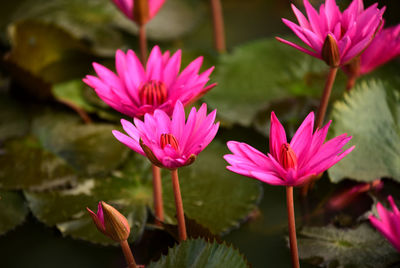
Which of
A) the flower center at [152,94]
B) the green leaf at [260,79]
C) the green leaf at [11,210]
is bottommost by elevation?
the green leaf at [11,210]

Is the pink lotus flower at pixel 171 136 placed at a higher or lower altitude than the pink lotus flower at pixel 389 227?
higher

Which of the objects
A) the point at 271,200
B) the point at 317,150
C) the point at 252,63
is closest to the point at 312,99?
the point at 252,63

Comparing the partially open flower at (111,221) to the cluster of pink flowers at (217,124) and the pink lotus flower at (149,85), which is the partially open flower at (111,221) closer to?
the cluster of pink flowers at (217,124)

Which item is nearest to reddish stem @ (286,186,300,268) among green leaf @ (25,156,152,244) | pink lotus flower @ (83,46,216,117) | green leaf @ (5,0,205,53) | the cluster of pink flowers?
the cluster of pink flowers

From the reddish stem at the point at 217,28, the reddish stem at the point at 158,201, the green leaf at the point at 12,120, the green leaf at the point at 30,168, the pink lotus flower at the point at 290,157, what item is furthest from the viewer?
the reddish stem at the point at 217,28

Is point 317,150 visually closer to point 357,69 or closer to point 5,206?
point 357,69

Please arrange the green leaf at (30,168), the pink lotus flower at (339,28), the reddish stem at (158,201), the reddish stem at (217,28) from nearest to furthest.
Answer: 1. the pink lotus flower at (339,28)
2. the reddish stem at (158,201)
3. the green leaf at (30,168)
4. the reddish stem at (217,28)

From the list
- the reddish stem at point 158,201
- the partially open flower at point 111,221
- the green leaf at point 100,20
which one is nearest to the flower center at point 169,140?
the partially open flower at point 111,221

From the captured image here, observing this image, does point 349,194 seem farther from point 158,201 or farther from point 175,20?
point 175,20

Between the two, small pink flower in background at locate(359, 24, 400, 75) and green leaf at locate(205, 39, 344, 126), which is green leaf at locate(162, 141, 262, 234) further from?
small pink flower in background at locate(359, 24, 400, 75)
